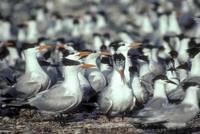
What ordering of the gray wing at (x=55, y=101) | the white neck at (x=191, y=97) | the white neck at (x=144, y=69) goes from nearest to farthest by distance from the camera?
the white neck at (x=191, y=97)
the gray wing at (x=55, y=101)
the white neck at (x=144, y=69)

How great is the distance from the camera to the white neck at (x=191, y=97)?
10547 millimetres

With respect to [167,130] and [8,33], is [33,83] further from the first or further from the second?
[8,33]

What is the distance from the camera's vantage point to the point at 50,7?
3189 centimetres

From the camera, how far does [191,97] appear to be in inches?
417

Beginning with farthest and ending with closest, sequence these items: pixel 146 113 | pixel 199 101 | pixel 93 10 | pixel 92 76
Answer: pixel 93 10
pixel 92 76
pixel 199 101
pixel 146 113

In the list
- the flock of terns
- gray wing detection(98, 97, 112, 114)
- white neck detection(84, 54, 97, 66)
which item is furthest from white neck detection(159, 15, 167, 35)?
gray wing detection(98, 97, 112, 114)

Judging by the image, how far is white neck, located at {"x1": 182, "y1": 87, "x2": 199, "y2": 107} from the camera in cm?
1055

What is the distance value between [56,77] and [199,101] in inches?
150

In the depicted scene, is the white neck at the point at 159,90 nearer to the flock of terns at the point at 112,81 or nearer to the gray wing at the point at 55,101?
the flock of terns at the point at 112,81

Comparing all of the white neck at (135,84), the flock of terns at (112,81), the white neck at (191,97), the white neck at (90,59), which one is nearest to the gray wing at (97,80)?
the flock of terns at (112,81)

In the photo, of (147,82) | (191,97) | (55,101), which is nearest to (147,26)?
Result: (147,82)

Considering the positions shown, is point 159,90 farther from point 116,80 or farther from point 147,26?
point 147,26

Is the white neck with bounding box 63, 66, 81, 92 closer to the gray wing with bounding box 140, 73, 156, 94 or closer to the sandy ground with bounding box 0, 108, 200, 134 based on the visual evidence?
the sandy ground with bounding box 0, 108, 200, 134

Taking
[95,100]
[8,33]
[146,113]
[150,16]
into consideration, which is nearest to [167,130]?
[146,113]
